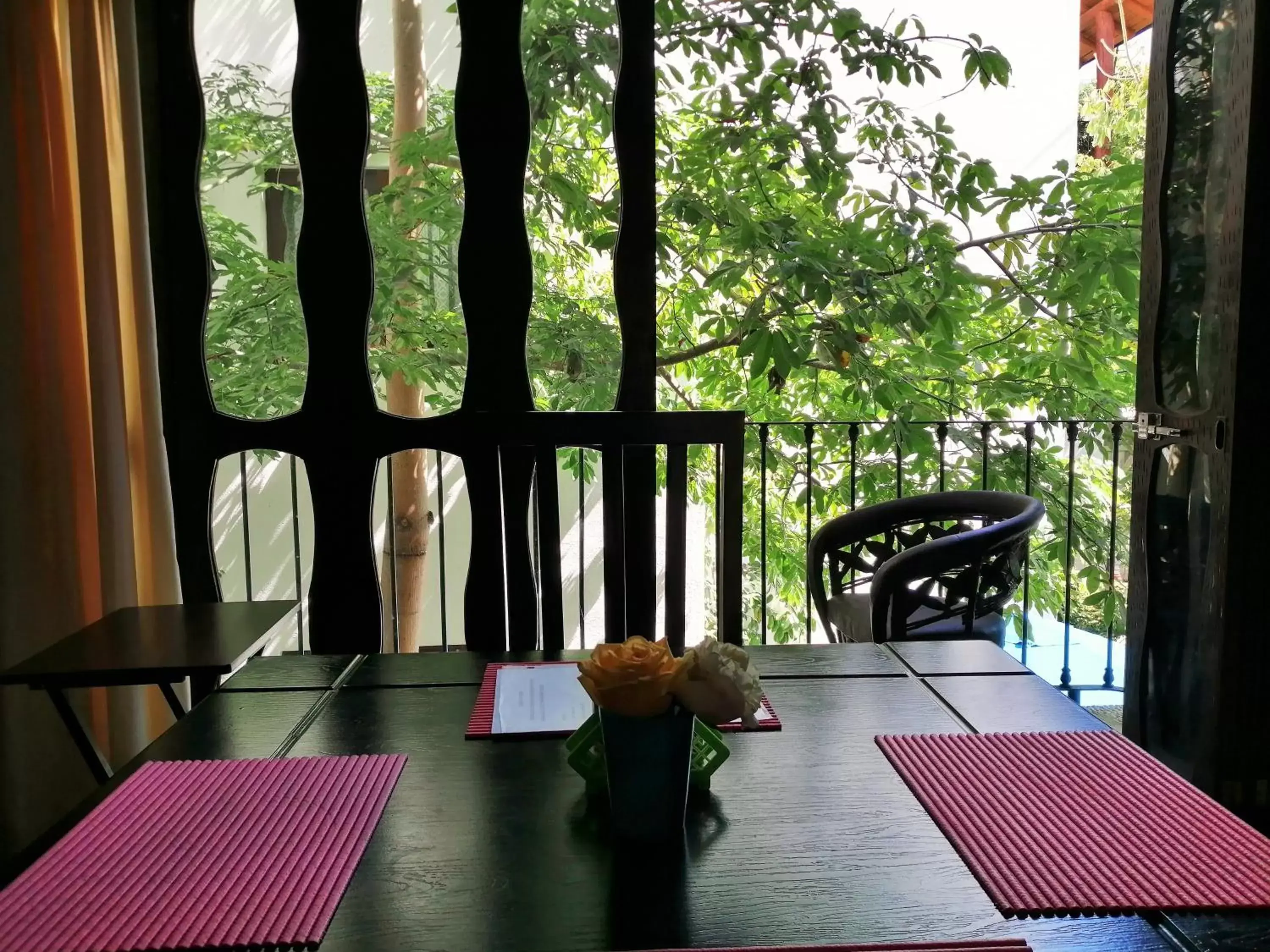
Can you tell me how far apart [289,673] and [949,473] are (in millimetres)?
2963

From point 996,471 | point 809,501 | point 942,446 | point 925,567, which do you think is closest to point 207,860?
→ point 925,567

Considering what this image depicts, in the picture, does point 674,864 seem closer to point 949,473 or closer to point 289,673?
point 289,673

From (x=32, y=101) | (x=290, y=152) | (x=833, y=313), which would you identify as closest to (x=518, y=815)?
(x=32, y=101)

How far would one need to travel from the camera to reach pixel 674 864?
88cm

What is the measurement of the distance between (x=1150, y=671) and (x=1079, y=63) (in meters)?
3.99

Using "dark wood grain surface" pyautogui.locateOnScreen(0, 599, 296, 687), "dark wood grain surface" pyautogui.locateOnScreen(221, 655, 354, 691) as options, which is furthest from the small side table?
"dark wood grain surface" pyautogui.locateOnScreen(221, 655, 354, 691)

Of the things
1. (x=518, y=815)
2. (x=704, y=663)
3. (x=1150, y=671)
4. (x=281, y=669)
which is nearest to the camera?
(x=704, y=663)

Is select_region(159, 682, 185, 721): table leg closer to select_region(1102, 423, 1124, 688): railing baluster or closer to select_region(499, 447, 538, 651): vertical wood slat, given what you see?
select_region(499, 447, 538, 651): vertical wood slat

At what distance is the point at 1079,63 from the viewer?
5.10 meters

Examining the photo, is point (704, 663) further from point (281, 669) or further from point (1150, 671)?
point (1150, 671)

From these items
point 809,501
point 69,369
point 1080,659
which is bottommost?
point 1080,659

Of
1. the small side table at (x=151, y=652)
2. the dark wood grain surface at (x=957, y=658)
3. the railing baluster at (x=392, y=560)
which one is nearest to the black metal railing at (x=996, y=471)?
the railing baluster at (x=392, y=560)

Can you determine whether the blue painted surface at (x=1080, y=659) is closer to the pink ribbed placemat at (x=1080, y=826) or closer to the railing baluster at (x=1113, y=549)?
the railing baluster at (x=1113, y=549)

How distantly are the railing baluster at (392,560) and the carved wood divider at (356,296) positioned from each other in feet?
1.02
